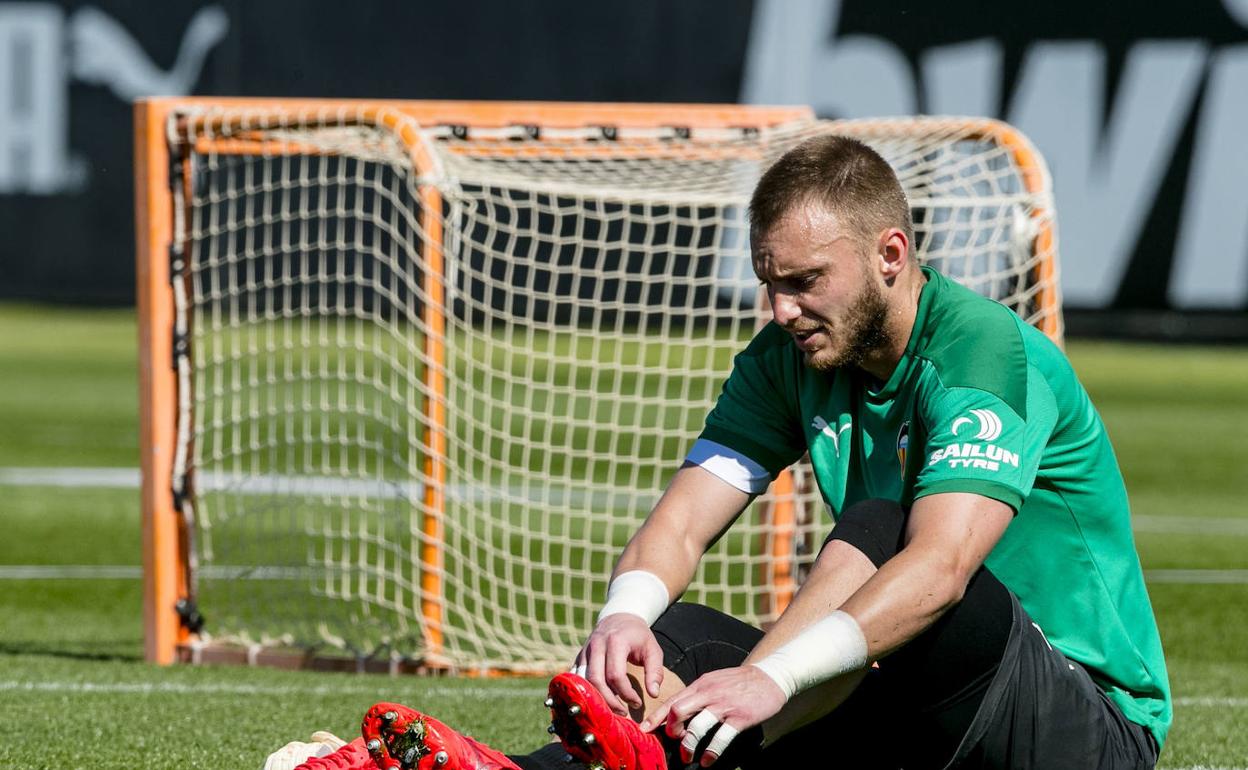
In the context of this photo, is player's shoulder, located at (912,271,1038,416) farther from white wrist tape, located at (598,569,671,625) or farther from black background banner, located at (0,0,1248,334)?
black background banner, located at (0,0,1248,334)

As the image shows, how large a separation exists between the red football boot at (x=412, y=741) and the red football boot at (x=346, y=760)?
7 centimetres

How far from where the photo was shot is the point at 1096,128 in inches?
747

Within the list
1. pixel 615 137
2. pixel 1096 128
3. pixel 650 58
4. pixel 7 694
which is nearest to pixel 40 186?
pixel 650 58

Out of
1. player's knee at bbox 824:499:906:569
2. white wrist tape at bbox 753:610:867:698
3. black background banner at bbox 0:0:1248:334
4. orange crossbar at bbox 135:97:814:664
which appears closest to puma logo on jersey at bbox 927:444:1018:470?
player's knee at bbox 824:499:906:569

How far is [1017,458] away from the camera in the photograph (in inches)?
108

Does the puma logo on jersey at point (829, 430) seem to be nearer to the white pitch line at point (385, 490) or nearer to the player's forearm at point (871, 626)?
the player's forearm at point (871, 626)

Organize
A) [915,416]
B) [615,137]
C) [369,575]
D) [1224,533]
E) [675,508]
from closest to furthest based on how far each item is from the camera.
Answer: [915,416] < [675,508] < [615,137] < [369,575] < [1224,533]

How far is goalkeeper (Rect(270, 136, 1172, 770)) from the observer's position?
262 cm

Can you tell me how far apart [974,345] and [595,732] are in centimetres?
91

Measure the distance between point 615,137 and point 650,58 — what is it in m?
14.5

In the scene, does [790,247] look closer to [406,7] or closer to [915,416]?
[915,416]

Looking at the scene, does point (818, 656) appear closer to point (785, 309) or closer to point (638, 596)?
point (638, 596)

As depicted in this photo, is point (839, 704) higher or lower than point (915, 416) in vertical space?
lower

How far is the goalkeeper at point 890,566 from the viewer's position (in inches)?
103
